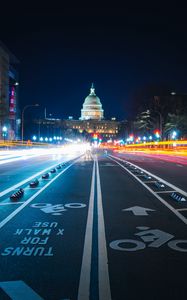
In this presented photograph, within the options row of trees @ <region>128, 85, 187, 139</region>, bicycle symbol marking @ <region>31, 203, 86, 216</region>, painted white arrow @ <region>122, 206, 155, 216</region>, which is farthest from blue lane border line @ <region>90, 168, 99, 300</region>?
row of trees @ <region>128, 85, 187, 139</region>

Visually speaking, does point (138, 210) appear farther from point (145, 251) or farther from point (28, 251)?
point (28, 251)

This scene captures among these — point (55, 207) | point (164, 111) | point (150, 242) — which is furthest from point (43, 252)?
point (164, 111)

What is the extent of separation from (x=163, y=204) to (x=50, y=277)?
24.4 ft

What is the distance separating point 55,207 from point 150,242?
15.8 ft

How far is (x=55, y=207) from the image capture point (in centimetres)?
1251

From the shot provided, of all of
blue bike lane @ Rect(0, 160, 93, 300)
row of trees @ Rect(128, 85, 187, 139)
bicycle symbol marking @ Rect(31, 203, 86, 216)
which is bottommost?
bicycle symbol marking @ Rect(31, 203, 86, 216)

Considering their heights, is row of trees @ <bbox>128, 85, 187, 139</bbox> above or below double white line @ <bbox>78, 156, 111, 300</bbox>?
above

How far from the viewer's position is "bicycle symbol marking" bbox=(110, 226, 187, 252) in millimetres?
7715

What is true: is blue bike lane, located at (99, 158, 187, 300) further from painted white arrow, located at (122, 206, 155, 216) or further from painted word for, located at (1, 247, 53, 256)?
painted word for, located at (1, 247, 53, 256)

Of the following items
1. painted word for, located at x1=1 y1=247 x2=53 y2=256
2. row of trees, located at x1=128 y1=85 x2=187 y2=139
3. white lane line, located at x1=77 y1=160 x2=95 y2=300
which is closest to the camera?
white lane line, located at x1=77 y1=160 x2=95 y2=300

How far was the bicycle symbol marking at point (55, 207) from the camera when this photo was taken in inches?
456

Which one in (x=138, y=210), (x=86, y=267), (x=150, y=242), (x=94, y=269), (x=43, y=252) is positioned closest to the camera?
(x=94, y=269)

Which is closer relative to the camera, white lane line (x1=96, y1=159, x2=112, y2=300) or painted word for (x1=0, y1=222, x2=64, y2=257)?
white lane line (x1=96, y1=159, x2=112, y2=300)

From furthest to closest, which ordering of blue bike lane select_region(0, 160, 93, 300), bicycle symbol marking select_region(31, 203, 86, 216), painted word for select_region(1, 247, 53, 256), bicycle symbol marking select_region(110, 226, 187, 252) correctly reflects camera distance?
bicycle symbol marking select_region(31, 203, 86, 216), bicycle symbol marking select_region(110, 226, 187, 252), painted word for select_region(1, 247, 53, 256), blue bike lane select_region(0, 160, 93, 300)
